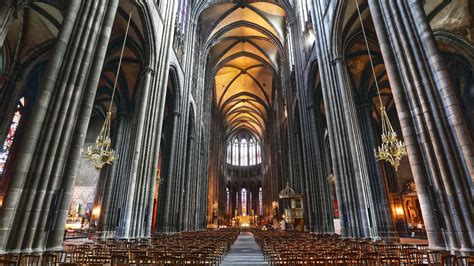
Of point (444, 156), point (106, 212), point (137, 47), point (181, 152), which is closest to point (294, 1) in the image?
point (137, 47)

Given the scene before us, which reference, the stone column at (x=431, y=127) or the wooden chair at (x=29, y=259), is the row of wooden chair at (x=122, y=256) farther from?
the stone column at (x=431, y=127)

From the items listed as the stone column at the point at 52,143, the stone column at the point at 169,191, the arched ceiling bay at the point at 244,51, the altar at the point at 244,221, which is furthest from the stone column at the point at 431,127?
the altar at the point at 244,221

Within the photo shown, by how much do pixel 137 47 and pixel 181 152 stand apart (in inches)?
291

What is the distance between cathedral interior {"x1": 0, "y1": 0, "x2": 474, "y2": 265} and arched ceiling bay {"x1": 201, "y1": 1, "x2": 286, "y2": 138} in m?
0.23

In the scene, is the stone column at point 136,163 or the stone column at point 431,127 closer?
the stone column at point 431,127

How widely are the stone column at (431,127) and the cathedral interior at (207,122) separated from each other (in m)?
0.03

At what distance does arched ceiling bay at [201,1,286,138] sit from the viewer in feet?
81.7

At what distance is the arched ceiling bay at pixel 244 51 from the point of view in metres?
24.9

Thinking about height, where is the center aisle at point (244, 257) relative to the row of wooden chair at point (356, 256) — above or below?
below

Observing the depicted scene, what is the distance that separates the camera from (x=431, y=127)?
226 inches

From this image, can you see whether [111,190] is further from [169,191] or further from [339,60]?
[339,60]

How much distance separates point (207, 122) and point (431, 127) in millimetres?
25251

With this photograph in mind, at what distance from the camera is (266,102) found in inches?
1527

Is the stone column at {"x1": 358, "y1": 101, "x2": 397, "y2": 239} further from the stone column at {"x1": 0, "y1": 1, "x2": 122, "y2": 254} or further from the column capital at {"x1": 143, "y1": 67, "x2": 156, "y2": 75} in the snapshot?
the stone column at {"x1": 0, "y1": 1, "x2": 122, "y2": 254}
